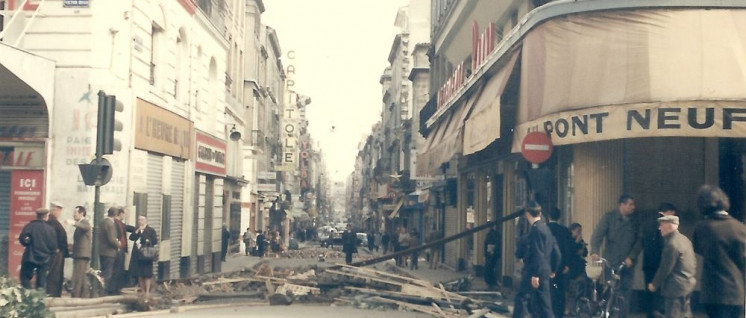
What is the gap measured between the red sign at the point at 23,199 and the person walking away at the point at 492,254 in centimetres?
1082

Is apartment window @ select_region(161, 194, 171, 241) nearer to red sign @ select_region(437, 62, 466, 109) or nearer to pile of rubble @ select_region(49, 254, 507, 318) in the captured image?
pile of rubble @ select_region(49, 254, 507, 318)

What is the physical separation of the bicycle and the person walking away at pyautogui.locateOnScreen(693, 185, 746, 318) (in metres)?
2.26

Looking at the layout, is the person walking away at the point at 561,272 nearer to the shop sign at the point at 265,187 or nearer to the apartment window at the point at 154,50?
the apartment window at the point at 154,50

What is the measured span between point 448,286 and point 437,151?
21.2ft

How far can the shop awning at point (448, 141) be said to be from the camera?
69.8 feet

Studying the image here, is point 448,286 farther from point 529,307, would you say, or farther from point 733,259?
point 733,259

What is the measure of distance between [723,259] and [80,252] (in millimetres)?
10859

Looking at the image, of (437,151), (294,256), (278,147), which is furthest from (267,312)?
(278,147)

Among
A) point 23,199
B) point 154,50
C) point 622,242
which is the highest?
point 154,50

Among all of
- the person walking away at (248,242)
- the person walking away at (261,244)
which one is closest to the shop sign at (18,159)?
the person walking away at (261,244)

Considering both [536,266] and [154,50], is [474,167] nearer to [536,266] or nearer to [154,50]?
[154,50]

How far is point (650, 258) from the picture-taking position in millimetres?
11055

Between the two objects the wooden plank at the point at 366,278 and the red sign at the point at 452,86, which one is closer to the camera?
the wooden plank at the point at 366,278

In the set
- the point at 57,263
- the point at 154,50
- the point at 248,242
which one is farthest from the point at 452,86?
the point at 248,242
